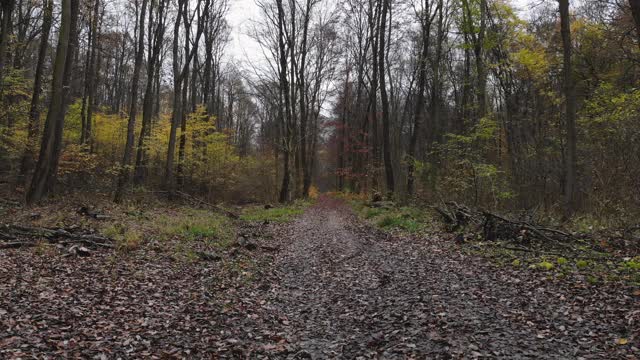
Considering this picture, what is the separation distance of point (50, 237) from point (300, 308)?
6.51 meters

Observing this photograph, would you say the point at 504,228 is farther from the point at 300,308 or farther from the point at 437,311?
the point at 300,308

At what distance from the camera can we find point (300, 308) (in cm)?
681

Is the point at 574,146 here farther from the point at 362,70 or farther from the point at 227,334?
the point at 362,70

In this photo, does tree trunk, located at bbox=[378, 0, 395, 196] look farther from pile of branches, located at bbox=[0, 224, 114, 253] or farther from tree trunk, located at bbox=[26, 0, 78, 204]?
pile of branches, located at bbox=[0, 224, 114, 253]

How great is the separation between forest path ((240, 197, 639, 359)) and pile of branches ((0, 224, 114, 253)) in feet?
13.9

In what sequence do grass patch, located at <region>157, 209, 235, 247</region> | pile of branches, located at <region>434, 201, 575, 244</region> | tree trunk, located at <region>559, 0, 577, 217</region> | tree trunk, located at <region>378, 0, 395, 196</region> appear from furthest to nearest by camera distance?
1. tree trunk, located at <region>378, 0, 395, 196</region>
2. grass patch, located at <region>157, 209, 235, 247</region>
3. tree trunk, located at <region>559, 0, 577, 217</region>
4. pile of branches, located at <region>434, 201, 575, 244</region>

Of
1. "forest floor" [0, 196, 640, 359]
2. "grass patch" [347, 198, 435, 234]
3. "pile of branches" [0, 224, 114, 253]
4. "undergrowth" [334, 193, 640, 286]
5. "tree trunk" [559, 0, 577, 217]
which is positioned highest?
"tree trunk" [559, 0, 577, 217]

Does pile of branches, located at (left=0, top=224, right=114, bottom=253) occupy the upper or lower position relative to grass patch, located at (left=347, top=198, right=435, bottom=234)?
lower

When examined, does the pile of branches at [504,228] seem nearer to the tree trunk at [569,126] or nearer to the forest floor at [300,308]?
the forest floor at [300,308]

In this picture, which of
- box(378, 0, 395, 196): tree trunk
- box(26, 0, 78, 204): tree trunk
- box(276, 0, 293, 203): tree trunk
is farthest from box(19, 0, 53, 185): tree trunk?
box(378, 0, 395, 196): tree trunk

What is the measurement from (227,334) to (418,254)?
565 cm

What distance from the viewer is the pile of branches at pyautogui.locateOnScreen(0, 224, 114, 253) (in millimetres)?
8883

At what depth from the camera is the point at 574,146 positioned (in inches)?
452

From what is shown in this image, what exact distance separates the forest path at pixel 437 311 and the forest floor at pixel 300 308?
0.07 feet
